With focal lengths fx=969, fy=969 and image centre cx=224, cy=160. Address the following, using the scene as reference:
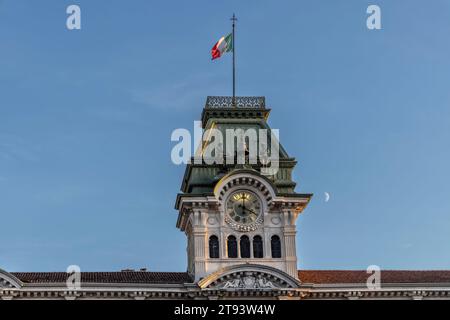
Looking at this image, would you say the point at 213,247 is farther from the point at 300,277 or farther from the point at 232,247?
the point at 300,277

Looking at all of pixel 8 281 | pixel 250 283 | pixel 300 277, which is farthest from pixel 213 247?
pixel 8 281

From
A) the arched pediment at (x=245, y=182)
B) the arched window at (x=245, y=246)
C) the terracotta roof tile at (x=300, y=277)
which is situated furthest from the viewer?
the arched window at (x=245, y=246)

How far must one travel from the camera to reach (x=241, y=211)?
71250 millimetres

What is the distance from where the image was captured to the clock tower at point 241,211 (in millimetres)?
70250

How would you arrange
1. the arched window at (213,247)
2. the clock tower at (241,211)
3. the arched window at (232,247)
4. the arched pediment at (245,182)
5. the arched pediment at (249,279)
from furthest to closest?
the arched window at (232,247) < the arched window at (213,247) < the clock tower at (241,211) < the arched pediment at (245,182) < the arched pediment at (249,279)

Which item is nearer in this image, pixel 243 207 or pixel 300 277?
pixel 243 207

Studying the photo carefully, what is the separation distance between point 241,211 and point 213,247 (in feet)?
11.0

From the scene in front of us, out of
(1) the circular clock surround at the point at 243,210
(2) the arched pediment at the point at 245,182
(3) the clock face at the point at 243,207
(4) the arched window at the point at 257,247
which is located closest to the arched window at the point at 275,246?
(4) the arched window at the point at 257,247

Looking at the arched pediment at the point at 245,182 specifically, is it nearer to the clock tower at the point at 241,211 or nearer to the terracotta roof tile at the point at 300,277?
the clock tower at the point at 241,211

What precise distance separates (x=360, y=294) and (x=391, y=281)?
10.2ft

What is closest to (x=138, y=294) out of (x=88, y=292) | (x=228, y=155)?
(x=88, y=292)

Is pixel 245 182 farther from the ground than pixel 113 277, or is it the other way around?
pixel 245 182
